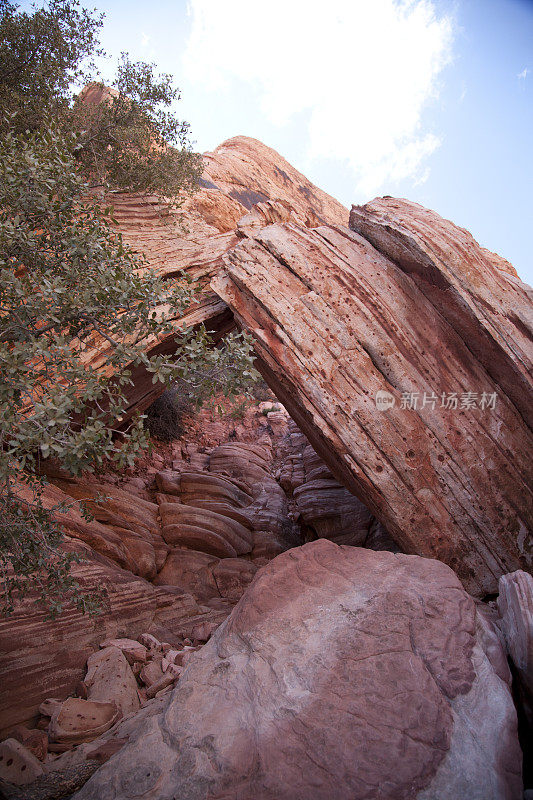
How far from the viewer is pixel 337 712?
3398mm

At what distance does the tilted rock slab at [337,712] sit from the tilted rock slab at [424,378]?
3198 mm

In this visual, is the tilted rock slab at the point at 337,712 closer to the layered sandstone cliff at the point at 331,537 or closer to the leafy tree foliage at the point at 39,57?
the layered sandstone cliff at the point at 331,537

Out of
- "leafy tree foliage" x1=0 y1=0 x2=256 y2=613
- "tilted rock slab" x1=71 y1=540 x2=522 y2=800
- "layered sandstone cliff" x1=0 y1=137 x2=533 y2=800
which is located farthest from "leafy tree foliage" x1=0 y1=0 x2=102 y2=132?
"tilted rock slab" x1=71 y1=540 x2=522 y2=800

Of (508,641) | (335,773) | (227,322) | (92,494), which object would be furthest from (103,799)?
(227,322)

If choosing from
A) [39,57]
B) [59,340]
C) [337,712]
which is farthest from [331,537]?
Result: [39,57]

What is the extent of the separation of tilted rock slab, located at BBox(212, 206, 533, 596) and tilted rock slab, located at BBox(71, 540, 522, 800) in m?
3.20

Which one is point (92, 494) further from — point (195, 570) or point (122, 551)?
point (195, 570)

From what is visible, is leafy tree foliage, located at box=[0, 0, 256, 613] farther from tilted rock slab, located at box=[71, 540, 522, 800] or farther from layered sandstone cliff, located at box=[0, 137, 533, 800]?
tilted rock slab, located at box=[71, 540, 522, 800]

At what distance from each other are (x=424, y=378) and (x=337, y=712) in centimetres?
617

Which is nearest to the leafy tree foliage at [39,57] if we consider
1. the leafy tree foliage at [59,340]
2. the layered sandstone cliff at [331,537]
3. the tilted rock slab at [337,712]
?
the layered sandstone cliff at [331,537]

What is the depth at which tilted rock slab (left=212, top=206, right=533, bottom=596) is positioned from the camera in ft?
25.0

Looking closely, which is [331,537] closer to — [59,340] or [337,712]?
[337,712]

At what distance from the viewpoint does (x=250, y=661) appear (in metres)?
4.02

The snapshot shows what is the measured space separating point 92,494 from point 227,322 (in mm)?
5423
